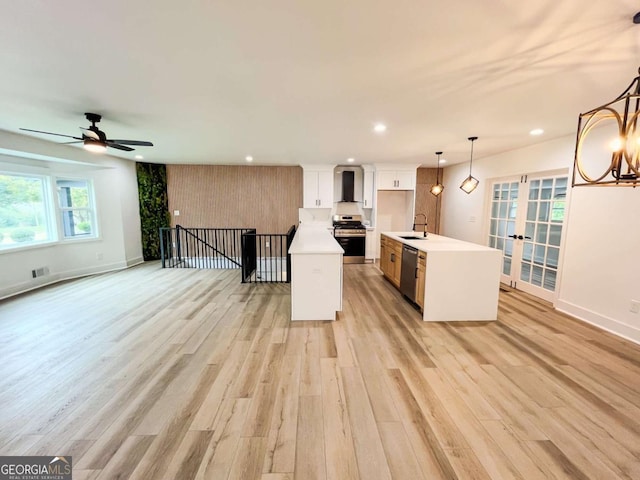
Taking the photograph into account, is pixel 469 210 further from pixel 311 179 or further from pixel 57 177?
pixel 57 177

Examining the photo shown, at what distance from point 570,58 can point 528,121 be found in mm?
1550

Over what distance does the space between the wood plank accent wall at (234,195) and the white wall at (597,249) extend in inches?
195

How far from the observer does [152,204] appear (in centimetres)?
664

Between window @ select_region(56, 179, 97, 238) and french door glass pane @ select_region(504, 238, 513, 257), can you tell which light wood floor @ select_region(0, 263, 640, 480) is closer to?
french door glass pane @ select_region(504, 238, 513, 257)

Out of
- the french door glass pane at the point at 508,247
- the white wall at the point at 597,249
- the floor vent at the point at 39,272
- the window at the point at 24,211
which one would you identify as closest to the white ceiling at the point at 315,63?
the white wall at the point at 597,249

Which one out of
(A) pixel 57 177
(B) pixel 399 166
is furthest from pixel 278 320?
(A) pixel 57 177

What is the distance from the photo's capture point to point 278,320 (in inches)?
133

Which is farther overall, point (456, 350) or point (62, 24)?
point (456, 350)

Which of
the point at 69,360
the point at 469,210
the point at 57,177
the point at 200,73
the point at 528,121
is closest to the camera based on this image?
the point at 200,73

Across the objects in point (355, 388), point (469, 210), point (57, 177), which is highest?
point (57, 177)

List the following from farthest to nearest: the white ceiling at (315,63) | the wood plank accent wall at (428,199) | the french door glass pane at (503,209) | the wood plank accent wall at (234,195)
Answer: the wood plank accent wall at (428,199) → the wood plank accent wall at (234,195) → the french door glass pane at (503,209) → the white ceiling at (315,63)

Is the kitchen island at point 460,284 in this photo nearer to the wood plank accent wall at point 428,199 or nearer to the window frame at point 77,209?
the wood plank accent wall at point 428,199

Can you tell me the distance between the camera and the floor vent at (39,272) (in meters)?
4.57

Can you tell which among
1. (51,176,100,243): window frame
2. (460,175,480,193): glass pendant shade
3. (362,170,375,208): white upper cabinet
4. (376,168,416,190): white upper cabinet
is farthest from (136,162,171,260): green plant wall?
(460,175,480,193): glass pendant shade
